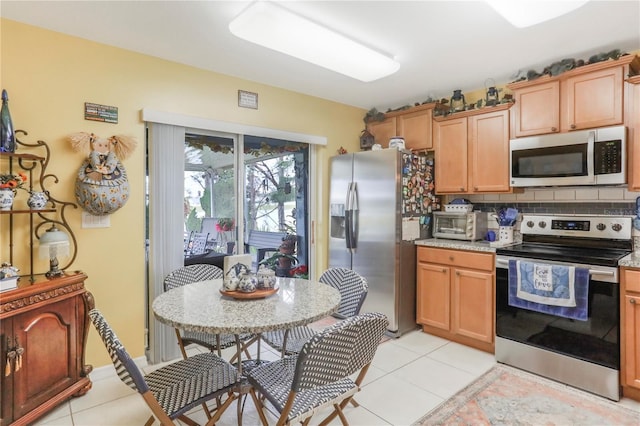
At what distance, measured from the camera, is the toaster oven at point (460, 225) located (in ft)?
11.2

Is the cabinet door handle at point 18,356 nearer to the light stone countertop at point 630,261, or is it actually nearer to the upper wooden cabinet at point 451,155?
the upper wooden cabinet at point 451,155

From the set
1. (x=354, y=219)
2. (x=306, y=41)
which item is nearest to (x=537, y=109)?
(x=354, y=219)


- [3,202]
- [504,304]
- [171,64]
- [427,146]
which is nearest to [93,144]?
[3,202]

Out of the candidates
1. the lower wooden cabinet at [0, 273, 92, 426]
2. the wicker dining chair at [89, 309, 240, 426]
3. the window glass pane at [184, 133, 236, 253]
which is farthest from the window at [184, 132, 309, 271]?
the wicker dining chair at [89, 309, 240, 426]

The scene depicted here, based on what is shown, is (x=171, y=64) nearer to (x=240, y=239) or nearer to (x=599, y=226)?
(x=240, y=239)

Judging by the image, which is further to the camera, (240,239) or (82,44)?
(240,239)

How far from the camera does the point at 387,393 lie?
242 centimetres

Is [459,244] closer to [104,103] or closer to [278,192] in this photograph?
[278,192]

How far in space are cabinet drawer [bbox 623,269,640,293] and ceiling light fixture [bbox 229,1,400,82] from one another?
216cm

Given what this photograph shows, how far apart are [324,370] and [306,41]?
6.71 feet

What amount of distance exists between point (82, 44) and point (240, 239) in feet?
6.45

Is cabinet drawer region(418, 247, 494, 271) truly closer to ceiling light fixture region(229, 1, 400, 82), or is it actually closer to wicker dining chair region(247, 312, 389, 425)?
ceiling light fixture region(229, 1, 400, 82)

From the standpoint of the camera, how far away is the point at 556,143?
2879mm

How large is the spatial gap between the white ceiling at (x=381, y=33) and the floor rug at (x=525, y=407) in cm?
251
